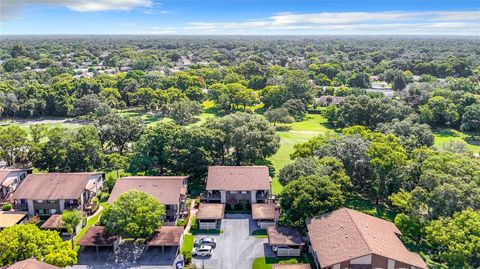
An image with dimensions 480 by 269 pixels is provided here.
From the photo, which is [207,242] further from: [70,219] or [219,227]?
[70,219]

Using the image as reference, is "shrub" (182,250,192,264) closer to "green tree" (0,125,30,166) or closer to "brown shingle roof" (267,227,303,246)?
"brown shingle roof" (267,227,303,246)

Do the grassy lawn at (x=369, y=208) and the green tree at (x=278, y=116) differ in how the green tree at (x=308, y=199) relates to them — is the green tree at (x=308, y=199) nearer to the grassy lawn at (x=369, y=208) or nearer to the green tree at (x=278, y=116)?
the grassy lawn at (x=369, y=208)

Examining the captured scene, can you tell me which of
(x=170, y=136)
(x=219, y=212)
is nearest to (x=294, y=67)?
(x=170, y=136)

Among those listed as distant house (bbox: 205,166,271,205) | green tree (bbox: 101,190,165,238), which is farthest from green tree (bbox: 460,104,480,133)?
green tree (bbox: 101,190,165,238)

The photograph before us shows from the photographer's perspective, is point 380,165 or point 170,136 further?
point 170,136

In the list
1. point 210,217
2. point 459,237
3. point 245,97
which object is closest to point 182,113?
point 245,97

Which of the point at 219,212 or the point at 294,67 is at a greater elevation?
the point at 294,67

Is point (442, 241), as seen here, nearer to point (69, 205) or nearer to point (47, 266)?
point (47, 266)
